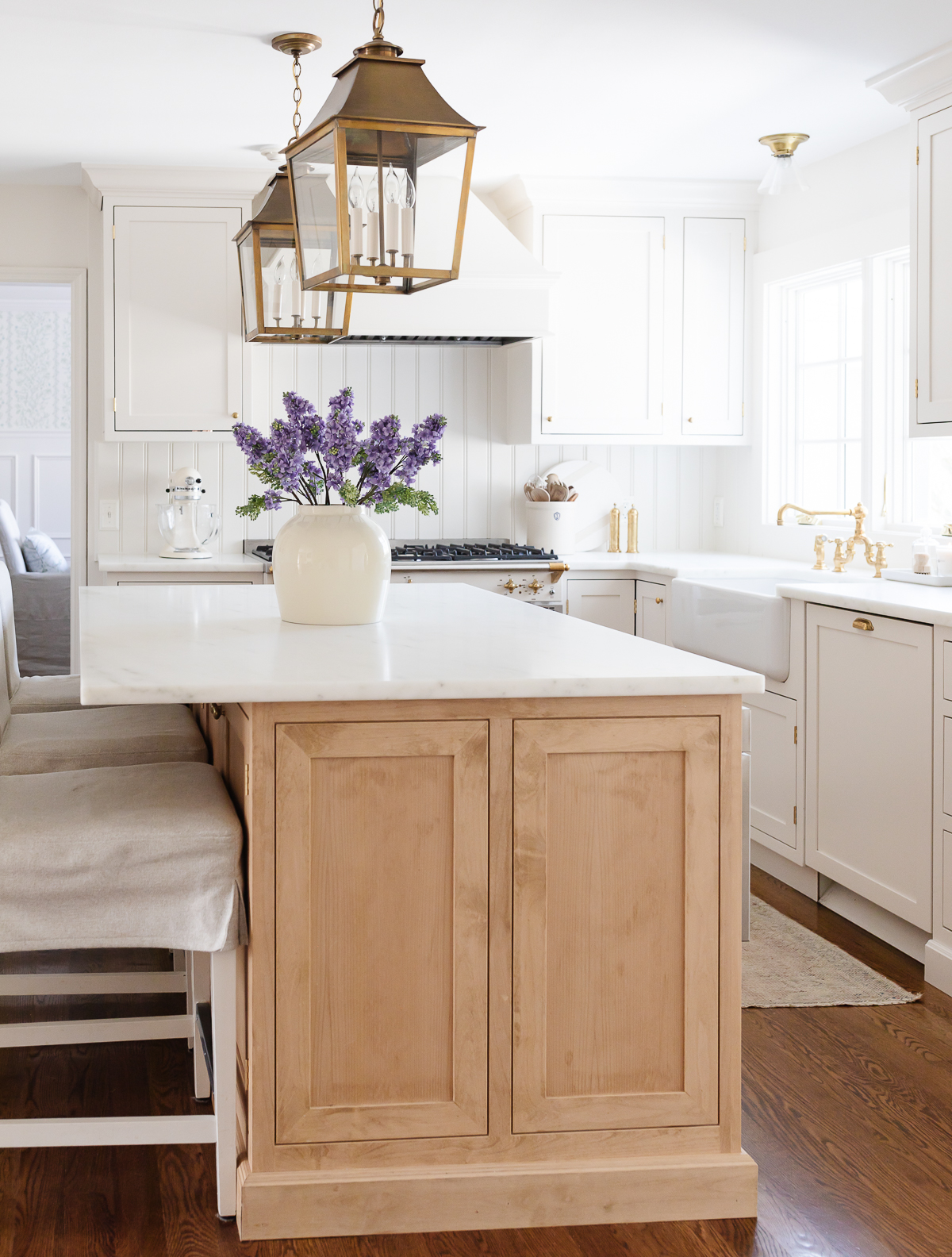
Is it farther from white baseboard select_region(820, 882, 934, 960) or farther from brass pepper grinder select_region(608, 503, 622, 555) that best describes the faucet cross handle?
white baseboard select_region(820, 882, 934, 960)

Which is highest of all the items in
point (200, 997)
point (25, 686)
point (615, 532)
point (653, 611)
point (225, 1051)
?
point (615, 532)

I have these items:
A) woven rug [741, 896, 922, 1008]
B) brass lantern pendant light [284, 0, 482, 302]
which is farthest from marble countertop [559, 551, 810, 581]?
brass lantern pendant light [284, 0, 482, 302]

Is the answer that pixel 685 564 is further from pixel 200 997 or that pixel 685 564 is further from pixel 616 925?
pixel 616 925

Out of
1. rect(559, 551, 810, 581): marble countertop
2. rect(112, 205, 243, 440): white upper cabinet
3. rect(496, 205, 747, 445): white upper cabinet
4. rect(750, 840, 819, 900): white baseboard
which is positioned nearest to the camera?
rect(750, 840, 819, 900): white baseboard

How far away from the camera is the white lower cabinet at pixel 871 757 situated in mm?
2998

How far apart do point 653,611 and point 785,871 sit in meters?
1.19

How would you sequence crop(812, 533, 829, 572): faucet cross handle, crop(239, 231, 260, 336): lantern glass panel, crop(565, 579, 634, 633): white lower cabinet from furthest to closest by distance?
crop(565, 579, 634, 633): white lower cabinet, crop(812, 533, 829, 572): faucet cross handle, crop(239, 231, 260, 336): lantern glass panel

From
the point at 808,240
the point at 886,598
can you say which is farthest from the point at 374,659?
the point at 808,240

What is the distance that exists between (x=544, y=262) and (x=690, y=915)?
3.43 m

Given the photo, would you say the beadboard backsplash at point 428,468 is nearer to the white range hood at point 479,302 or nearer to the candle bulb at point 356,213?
the white range hood at point 479,302

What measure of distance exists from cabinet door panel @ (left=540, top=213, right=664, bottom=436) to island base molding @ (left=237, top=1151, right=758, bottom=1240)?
11.1 feet

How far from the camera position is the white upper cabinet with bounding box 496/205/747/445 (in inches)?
191

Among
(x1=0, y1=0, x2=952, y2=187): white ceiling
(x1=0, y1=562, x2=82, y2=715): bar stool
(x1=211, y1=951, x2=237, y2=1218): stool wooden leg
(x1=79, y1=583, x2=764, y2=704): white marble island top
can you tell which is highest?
(x1=0, y1=0, x2=952, y2=187): white ceiling

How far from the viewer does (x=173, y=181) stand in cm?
461
